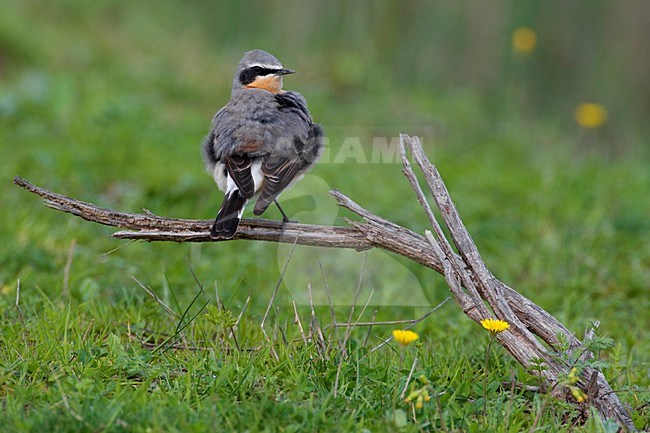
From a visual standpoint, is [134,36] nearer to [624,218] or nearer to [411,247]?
[624,218]

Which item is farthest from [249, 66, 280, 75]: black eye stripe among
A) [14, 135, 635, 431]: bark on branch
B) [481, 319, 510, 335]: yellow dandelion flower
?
[481, 319, 510, 335]: yellow dandelion flower

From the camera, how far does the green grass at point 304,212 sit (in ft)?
11.5

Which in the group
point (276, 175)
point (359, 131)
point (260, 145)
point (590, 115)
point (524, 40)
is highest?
point (524, 40)

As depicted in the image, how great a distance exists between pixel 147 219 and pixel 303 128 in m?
1.21

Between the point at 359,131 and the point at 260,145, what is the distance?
5136 mm

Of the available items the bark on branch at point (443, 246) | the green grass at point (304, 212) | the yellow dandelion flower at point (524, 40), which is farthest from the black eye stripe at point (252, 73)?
the yellow dandelion flower at point (524, 40)

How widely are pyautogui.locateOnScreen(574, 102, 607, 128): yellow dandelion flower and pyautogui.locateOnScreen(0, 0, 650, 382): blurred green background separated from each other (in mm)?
254

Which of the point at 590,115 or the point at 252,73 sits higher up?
the point at 590,115

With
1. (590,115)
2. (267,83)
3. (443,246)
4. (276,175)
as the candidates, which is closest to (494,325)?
(443,246)

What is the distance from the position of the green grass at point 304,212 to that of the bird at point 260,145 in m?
0.61

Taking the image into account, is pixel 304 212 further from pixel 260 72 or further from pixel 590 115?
pixel 590 115

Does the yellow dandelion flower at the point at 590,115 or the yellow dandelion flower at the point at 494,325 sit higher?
the yellow dandelion flower at the point at 590,115

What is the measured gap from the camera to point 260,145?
4.70 m

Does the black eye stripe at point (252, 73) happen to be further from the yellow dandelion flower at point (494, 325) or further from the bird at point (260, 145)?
the yellow dandelion flower at point (494, 325)
